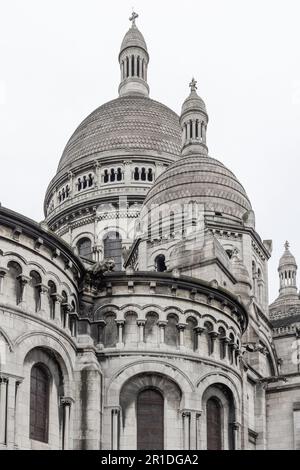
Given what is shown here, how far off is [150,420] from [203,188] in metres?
25.0

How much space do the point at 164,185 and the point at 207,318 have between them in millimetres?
21787

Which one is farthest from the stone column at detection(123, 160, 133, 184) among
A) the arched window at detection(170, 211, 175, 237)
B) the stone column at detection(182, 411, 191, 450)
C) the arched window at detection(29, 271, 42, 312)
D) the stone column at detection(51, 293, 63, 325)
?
the arched window at detection(29, 271, 42, 312)

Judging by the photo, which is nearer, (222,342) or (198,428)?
(198,428)

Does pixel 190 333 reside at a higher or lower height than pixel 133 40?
lower

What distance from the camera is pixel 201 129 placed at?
71500mm

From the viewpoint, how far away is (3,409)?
117ft

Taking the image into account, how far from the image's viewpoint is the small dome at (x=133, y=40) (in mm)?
→ 93938

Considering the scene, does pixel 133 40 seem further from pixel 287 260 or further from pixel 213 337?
pixel 213 337

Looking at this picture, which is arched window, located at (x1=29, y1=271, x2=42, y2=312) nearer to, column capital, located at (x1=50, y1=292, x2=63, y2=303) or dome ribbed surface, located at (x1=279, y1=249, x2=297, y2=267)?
column capital, located at (x1=50, y1=292, x2=63, y2=303)

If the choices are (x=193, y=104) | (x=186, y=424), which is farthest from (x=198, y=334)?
(x=193, y=104)

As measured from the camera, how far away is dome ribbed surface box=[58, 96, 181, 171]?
268 feet

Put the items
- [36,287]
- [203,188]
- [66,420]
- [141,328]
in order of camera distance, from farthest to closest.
A: 1. [203,188]
2. [141,328]
3. [66,420]
4. [36,287]

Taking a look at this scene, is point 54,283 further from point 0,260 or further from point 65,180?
point 65,180

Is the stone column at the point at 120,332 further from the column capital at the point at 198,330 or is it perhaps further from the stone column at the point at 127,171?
the stone column at the point at 127,171
